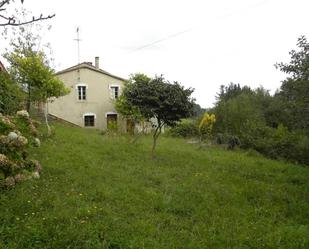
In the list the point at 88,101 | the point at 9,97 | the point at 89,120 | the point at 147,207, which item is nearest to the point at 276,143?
the point at 9,97

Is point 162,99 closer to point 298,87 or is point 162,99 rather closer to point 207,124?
point 298,87

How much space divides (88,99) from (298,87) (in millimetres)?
25378

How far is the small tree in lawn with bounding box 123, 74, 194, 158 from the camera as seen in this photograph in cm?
1454

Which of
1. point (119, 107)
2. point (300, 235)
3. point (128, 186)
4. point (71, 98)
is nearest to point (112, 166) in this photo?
point (128, 186)

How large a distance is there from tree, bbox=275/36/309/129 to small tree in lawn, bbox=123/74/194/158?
14.5ft

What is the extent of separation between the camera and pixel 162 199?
8578 mm

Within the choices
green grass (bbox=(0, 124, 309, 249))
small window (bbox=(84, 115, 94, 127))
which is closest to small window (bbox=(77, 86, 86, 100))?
small window (bbox=(84, 115, 94, 127))

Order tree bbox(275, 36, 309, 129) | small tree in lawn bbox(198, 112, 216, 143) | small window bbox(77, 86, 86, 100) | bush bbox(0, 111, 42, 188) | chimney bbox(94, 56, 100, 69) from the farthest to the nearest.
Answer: chimney bbox(94, 56, 100, 69)
small window bbox(77, 86, 86, 100)
small tree in lawn bbox(198, 112, 216, 143)
tree bbox(275, 36, 309, 129)
bush bbox(0, 111, 42, 188)

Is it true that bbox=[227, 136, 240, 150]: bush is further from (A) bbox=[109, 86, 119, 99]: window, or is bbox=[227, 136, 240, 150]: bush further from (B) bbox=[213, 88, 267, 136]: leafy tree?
(A) bbox=[109, 86, 119, 99]: window

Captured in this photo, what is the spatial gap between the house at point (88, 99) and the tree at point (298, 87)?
23316 mm

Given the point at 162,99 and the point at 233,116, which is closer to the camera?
the point at 162,99

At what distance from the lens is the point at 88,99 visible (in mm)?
33906

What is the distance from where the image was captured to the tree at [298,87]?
407 inches

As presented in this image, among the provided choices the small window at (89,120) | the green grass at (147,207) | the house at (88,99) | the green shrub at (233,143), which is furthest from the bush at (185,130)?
the green grass at (147,207)
